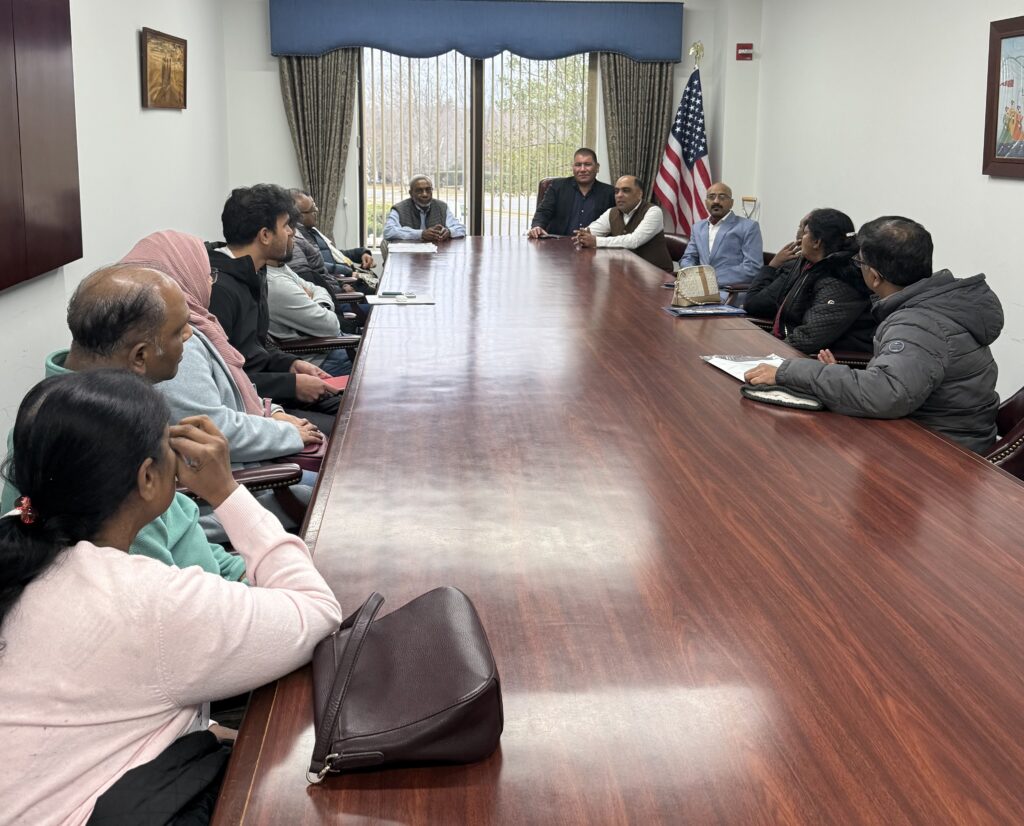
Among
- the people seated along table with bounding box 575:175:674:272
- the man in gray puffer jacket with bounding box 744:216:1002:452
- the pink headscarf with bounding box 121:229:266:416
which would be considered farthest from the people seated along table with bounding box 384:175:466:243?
the man in gray puffer jacket with bounding box 744:216:1002:452

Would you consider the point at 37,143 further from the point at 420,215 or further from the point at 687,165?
the point at 687,165

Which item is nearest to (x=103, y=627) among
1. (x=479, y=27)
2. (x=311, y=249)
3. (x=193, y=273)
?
(x=193, y=273)

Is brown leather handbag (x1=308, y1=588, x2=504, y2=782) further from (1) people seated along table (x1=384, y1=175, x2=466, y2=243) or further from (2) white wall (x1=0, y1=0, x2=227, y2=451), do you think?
(1) people seated along table (x1=384, y1=175, x2=466, y2=243)

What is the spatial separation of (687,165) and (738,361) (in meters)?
6.20

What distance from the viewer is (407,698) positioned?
121cm

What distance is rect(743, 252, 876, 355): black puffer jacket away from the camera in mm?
4242

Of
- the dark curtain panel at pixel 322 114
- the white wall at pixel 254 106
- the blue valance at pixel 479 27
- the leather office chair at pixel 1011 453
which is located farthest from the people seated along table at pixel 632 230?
the leather office chair at pixel 1011 453

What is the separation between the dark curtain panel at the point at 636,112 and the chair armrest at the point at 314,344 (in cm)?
592

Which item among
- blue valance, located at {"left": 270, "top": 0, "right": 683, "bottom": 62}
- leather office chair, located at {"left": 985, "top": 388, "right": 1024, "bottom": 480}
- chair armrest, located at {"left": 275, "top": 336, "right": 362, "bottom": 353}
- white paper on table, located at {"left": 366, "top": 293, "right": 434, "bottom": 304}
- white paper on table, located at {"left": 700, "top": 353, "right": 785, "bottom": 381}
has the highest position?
blue valance, located at {"left": 270, "top": 0, "right": 683, "bottom": 62}

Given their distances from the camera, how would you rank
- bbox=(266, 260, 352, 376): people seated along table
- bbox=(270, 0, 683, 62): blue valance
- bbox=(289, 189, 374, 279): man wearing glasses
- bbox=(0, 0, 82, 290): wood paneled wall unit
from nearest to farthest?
bbox=(0, 0, 82, 290): wood paneled wall unit, bbox=(266, 260, 352, 376): people seated along table, bbox=(289, 189, 374, 279): man wearing glasses, bbox=(270, 0, 683, 62): blue valance

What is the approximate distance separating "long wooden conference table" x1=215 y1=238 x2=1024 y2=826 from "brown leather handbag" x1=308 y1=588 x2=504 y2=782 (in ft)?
0.13

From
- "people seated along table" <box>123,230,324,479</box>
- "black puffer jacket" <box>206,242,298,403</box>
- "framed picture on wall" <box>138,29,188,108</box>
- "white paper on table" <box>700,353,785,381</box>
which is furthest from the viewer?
"framed picture on wall" <box>138,29,188,108</box>

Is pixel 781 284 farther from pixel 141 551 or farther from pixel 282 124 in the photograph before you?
pixel 282 124

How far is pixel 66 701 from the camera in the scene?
1247 millimetres
